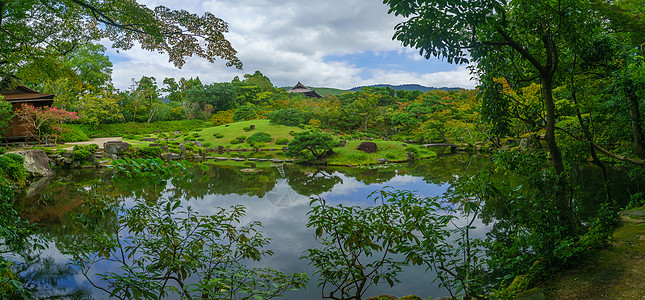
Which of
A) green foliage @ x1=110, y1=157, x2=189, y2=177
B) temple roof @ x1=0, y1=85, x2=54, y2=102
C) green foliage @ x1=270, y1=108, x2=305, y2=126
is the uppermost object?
temple roof @ x1=0, y1=85, x2=54, y2=102

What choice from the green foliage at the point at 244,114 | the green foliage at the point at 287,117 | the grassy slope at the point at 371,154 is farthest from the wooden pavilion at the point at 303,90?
the grassy slope at the point at 371,154

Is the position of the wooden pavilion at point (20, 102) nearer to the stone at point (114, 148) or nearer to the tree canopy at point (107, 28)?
the stone at point (114, 148)

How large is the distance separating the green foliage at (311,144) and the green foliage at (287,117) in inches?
322

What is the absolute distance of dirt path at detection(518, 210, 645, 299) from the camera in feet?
6.85

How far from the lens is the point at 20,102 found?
49.4 feet

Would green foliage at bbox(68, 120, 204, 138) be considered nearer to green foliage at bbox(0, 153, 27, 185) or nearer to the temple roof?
the temple roof

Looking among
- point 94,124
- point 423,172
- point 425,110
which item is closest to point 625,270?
point 423,172

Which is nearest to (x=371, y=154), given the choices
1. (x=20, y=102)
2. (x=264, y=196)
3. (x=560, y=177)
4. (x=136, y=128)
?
(x=264, y=196)

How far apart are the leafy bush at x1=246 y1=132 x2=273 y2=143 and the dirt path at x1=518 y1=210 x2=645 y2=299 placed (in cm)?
1923

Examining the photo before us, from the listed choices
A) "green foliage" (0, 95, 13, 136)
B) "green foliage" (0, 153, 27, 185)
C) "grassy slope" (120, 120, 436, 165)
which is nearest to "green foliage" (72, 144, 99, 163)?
"grassy slope" (120, 120, 436, 165)

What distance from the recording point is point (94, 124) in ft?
76.0

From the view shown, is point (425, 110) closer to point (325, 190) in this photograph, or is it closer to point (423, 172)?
point (423, 172)

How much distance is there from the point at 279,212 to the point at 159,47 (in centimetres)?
362

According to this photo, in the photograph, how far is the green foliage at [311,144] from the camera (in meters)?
14.0
